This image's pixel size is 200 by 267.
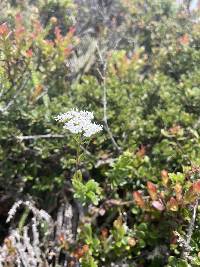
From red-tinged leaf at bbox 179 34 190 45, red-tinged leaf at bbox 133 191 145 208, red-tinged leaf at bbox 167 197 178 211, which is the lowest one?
red-tinged leaf at bbox 167 197 178 211

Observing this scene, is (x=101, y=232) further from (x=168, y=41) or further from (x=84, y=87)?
(x=168, y=41)

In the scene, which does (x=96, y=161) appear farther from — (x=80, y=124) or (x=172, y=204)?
(x=80, y=124)

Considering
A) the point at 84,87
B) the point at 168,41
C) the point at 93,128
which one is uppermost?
the point at 168,41

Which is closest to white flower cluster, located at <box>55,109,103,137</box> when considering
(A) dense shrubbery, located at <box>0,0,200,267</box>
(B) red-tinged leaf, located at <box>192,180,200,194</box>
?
(A) dense shrubbery, located at <box>0,0,200,267</box>

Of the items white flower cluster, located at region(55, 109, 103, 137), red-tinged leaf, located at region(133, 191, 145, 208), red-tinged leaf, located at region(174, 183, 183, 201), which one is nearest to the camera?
white flower cluster, located at region(55, 109, 103, 137)

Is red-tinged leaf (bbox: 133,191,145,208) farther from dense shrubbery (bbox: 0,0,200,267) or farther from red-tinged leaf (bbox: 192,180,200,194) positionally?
red-tinged leaf (bbox: 192,180,200,194)

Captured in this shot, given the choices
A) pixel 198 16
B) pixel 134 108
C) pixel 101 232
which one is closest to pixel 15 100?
pixel 134 108

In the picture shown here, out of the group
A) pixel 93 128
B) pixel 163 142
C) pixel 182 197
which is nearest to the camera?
pixel 93 128

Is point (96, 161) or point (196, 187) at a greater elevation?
point (96, 161)

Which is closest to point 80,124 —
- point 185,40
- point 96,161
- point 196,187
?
point 196,187
